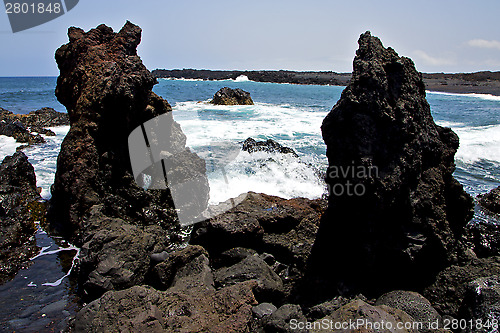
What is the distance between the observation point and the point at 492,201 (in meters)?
8.05

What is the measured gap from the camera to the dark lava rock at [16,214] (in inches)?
206

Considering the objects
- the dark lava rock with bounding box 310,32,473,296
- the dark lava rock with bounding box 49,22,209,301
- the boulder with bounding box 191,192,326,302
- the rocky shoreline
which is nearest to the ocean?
the dark lava rock with bounding box 49,22,209,301

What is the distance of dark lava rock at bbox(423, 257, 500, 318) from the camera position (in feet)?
12.1

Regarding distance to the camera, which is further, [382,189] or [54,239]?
[54,239]

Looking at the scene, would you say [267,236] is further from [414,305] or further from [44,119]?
[44,119]

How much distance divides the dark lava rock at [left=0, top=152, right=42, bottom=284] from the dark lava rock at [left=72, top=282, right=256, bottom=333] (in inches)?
103

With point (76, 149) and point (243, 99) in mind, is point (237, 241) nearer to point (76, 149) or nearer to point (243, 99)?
point (76, 149)

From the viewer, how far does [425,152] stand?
4.32m

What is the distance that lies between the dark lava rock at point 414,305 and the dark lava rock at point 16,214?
16.2ft

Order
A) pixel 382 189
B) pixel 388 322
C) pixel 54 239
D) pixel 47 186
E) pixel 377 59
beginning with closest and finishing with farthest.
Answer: pixel 388 322
pixel 382 189
pixel 377 59
pixel 54 239
pixel 47 186

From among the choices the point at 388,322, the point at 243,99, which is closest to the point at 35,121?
the point at 243,99

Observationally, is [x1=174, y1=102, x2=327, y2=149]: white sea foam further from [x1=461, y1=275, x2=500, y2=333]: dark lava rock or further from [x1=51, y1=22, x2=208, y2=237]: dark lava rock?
[x1=461, y1=275, x2=500, y2=333]: dark lava rock

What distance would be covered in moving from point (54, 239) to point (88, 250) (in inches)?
75.5

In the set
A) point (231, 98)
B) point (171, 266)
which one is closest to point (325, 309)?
point (171, 266)
